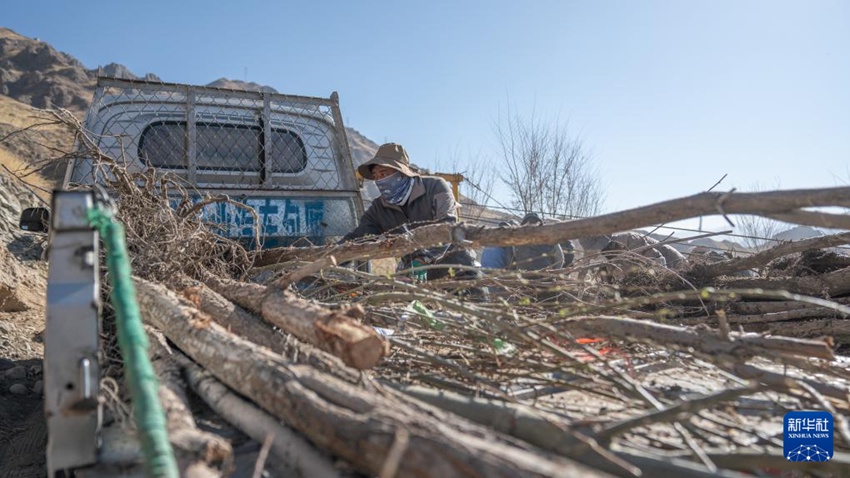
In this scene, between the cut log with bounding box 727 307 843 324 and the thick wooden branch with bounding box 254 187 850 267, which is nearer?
the thick wooden branch with bounding box 254 187 850 267

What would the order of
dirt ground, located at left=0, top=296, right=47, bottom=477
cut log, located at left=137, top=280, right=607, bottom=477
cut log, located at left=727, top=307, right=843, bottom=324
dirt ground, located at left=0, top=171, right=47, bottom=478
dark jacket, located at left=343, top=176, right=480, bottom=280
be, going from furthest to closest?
dark jacket, located at left=343, top=176, right=480, bottom=280, cut log, located at left=727, top=307, right=843, bottom=324, dirt ground, located at left=0, top=171, right=47, bottom=478, dirt ground, located at left=0, top=296, right=47, bottom=477, cut log, located at left=137, top=280, right=607, bottom=477

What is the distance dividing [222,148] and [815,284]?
14.2 feet

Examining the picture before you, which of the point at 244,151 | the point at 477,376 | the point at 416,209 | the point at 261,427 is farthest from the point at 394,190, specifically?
the point at 261,427

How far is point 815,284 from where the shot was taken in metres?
3.64

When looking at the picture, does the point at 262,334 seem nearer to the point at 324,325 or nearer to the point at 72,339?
the point at 324,325

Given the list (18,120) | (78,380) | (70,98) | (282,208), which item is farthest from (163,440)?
(70,98)

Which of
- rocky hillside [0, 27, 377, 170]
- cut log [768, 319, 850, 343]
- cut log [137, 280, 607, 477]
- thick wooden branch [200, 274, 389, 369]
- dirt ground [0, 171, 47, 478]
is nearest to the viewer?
cut log [137, 280, 607, 477]

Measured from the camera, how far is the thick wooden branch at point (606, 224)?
1.61 m

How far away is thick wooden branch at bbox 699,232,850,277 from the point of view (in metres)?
3.49

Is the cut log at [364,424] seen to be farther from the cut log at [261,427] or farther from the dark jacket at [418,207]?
the dark jacket at [418,207]

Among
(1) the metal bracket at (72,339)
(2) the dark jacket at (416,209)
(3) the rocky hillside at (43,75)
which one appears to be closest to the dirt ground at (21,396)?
(1) the metal bracket at (72,339)

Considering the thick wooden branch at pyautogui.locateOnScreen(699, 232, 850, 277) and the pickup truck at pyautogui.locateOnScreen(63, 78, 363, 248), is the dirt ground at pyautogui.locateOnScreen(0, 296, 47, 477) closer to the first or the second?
the pickup truck at pyautogui.locateOnScreen(63, 78, 363, 248)

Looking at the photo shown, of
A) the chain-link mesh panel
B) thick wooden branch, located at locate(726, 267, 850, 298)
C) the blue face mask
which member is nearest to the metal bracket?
the chain-link mesh panel

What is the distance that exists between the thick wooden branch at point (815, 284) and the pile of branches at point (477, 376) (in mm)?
1698
